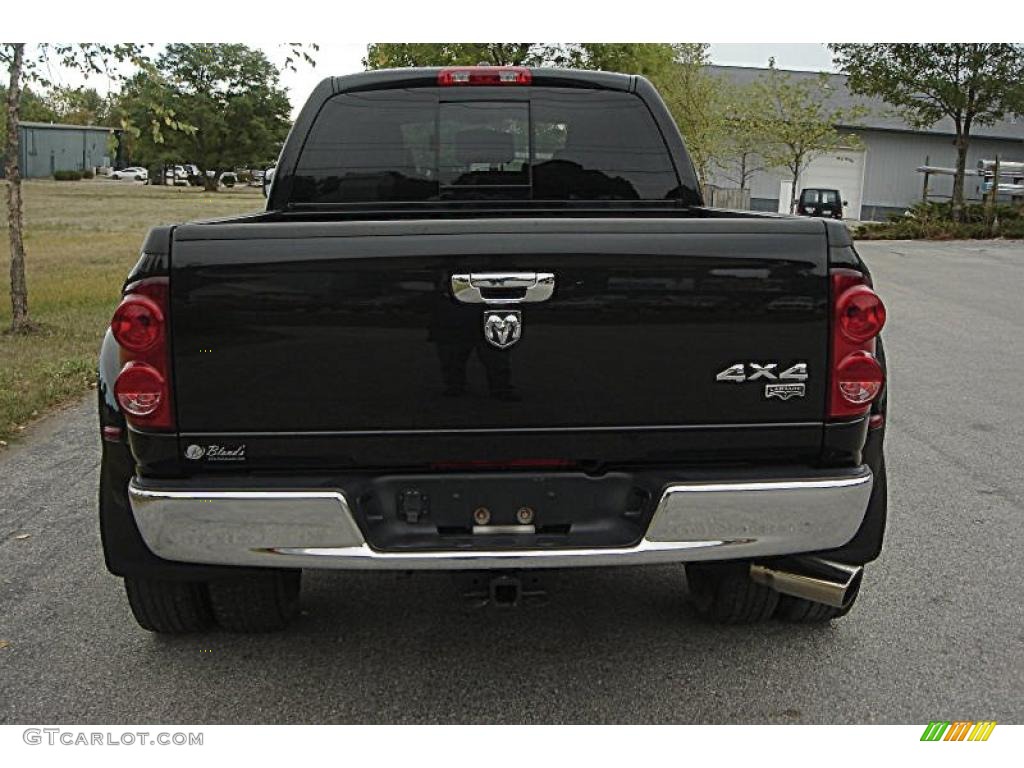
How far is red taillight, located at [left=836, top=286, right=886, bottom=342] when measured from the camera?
3137 millimetres

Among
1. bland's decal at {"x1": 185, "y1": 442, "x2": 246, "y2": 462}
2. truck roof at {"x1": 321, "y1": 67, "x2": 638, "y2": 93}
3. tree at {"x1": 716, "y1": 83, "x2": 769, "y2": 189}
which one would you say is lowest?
bland's decal at {"x1": 185, "y1": 442, "x2": 246, "y2": 462}

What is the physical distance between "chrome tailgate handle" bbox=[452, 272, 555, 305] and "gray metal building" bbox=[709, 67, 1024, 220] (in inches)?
1802

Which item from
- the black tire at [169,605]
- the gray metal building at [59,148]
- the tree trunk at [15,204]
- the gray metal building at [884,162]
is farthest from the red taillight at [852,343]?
the gray metal building at [59,148]

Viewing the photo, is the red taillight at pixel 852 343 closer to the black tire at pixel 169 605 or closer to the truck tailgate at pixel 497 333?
the truck tailgate at pixel 497 333

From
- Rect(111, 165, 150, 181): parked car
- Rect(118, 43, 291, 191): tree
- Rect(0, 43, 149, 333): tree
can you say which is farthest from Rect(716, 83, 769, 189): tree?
Rect(111, 165, 150, 181): parked car

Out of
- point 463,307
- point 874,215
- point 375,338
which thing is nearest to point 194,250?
point 375,338

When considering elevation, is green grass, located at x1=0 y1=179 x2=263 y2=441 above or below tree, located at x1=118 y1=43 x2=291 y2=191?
below

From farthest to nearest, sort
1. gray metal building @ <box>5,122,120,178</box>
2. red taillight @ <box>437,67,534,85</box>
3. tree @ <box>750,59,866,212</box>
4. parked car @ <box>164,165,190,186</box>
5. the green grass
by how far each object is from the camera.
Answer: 1. parked car @ <box>164,165,190,186</box>
2. gray metal building @ <box>5,122,120,178</box>
3. tree @ <box>750,59,866,212</box>
4. the green grass
5. red taillight @ <box>437,67,534,85</box>

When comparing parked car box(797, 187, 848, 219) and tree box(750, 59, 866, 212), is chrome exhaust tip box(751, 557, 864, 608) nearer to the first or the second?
tree box(750, 59, 866, 212)

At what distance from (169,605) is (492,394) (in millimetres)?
1478

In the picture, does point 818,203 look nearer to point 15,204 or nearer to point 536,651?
point 15,204

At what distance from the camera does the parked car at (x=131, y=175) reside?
93.9 metres

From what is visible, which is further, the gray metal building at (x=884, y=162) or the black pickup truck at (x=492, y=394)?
the gray metal building at (x=884, y=162)

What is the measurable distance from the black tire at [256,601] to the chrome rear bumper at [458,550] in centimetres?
59
